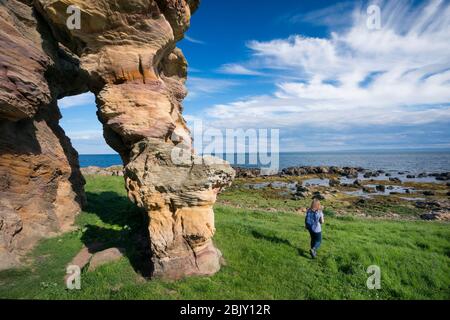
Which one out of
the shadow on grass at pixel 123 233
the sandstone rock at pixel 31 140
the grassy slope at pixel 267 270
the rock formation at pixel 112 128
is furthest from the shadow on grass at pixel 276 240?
the sandstone rock at pixel 31 140

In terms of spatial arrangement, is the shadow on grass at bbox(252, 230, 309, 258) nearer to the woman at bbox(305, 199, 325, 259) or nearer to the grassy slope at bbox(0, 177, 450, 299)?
the grassy slope at bbox(0, 177, 450, 299)

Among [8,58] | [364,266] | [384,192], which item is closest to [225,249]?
[364,266]

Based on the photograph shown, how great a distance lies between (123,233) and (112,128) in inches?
255

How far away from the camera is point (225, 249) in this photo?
15.0 metres

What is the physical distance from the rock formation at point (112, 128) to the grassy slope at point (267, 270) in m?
1.35

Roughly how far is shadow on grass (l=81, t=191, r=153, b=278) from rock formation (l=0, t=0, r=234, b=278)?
144cm

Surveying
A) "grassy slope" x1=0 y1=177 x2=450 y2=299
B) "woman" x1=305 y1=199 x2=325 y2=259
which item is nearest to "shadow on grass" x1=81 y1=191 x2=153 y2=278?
"grassy slope" x1=0 y1=177 x2=450 y2=299

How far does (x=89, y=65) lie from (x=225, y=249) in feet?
43.9

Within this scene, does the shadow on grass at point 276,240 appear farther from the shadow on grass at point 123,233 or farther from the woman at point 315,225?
the shadow on grass at point 123,233

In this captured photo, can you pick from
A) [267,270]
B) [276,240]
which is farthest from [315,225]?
[267,270]

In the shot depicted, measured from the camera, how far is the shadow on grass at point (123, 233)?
1384 cm

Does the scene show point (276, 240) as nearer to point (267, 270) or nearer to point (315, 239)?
point (315, 239)
